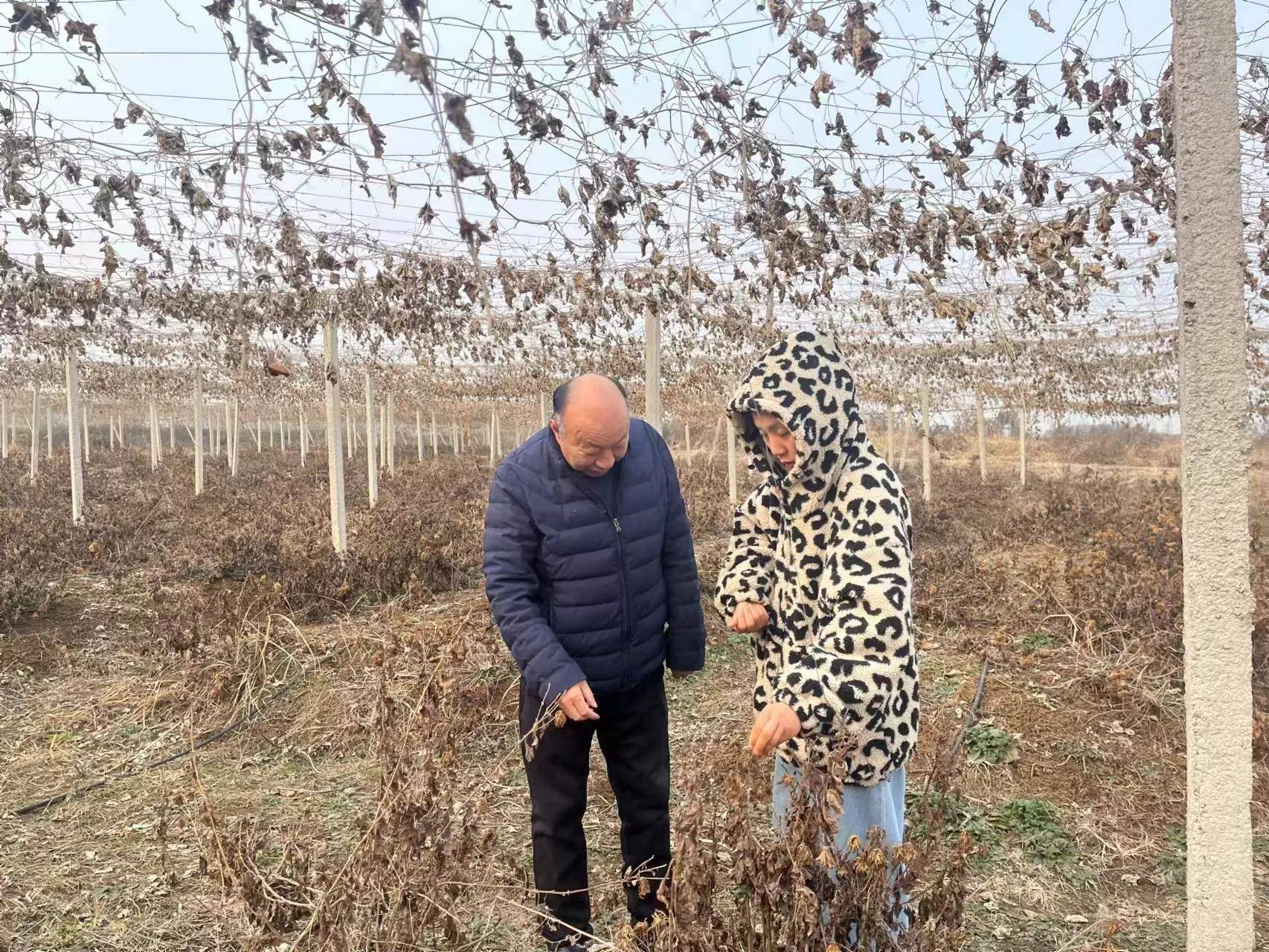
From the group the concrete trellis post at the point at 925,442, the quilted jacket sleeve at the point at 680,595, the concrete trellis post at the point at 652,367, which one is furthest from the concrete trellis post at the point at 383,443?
Result: the quilted jacket sleeve at the point at 680,595

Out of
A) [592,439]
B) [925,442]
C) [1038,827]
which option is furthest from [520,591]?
[925,442]

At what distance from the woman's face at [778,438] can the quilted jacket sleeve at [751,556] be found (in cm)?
23

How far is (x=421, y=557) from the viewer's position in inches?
285

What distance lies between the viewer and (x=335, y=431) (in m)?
7.39

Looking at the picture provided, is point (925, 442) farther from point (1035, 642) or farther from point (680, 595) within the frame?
point (680, 595)

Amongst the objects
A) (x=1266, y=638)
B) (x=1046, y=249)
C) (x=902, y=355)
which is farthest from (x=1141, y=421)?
(x=1046, y=249)

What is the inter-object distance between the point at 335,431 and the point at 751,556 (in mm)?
6108

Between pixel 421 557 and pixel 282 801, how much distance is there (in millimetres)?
3565

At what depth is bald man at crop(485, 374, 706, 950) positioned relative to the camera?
7.27ft

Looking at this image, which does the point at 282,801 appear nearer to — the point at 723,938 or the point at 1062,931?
the point at 723,938

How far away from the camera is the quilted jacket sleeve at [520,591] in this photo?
7.11ft

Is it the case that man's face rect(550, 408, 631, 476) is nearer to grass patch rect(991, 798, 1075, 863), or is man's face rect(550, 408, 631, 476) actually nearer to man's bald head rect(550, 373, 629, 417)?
man's bald head rect(550, 373, 629, 417)

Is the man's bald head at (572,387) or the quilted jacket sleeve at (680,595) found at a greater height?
the man's bald head at (572,387)

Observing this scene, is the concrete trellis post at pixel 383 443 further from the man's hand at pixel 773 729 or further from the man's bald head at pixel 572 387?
the man's hand at pixel 773 729
